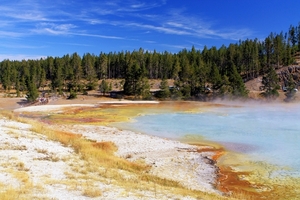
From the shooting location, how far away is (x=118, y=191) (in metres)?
9.75

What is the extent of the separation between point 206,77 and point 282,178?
2737 inches

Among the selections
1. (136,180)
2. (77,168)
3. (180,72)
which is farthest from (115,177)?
(180,72)

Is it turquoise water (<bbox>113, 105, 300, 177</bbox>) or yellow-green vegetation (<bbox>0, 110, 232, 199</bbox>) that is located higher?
yellow-green vegetation (<bbox>0, 110, 232, 199</bbox>)

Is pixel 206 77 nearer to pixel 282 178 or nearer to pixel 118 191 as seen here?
pixel 282 178

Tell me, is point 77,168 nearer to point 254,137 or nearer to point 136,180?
point 136,180

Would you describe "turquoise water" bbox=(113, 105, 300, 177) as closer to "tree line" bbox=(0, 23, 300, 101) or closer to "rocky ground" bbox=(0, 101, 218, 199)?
"rocky ground" bbox=(0, 101, 218, 199)

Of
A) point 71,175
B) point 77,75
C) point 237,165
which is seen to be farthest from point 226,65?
point 71,175

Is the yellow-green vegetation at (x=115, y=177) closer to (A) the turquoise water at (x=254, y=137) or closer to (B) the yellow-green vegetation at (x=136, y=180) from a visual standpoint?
(B) the yellow-green vegetation at (x=136, y=180)

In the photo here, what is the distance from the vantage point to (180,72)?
87.2 m

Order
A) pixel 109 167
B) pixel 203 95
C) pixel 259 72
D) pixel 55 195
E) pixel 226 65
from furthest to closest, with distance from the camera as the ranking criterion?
pixel 226 65 < pixel 259 72 < pixel 203 95 < pixel 109 167 < pixel 55 195

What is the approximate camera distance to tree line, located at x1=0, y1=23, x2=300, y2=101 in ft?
259

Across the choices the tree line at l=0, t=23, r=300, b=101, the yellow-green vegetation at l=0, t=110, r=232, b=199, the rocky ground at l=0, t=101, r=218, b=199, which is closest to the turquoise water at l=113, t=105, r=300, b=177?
the rocky ground at l=0, t=101, r=218, b=199

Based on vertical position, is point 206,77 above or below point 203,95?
above

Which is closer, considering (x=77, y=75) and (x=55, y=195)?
(x=55, y=195)
